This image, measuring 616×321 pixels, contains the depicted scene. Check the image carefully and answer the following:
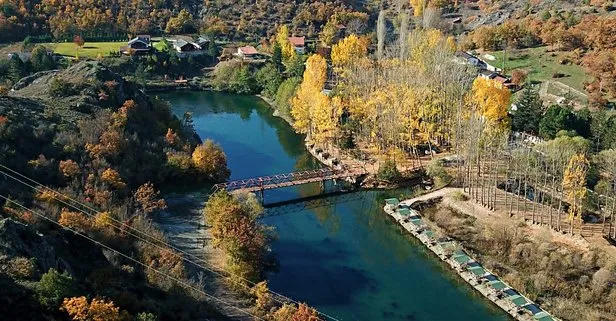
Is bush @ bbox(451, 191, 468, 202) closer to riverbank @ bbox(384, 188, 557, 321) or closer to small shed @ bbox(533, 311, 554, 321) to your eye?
riverbank @ bbox(384, 188, 557, 321)

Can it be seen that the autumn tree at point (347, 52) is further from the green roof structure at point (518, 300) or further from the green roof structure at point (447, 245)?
the green roof structure at point (518, 300)

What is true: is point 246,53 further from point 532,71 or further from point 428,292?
point 428,292

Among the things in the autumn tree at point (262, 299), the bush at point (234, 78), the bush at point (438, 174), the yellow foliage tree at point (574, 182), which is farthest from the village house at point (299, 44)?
the autumn tree at point (262, 299)

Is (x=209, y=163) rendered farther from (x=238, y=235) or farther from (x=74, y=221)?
(x=74, y=221)

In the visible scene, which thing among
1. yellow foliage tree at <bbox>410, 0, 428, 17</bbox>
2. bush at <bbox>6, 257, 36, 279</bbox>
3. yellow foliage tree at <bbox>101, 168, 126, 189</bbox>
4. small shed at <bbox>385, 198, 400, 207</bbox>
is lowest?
small shed at <bbox>385, 198, 400, 207</bbox>

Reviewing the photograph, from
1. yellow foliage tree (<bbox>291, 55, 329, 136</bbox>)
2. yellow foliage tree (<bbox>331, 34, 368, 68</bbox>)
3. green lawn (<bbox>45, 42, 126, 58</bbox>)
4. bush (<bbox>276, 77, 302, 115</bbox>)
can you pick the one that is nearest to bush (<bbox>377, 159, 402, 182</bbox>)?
yellow foliage tree (<bbox>291, 55, 329, 136</bbox>)

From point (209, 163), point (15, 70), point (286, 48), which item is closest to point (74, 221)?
point (209, 163)
